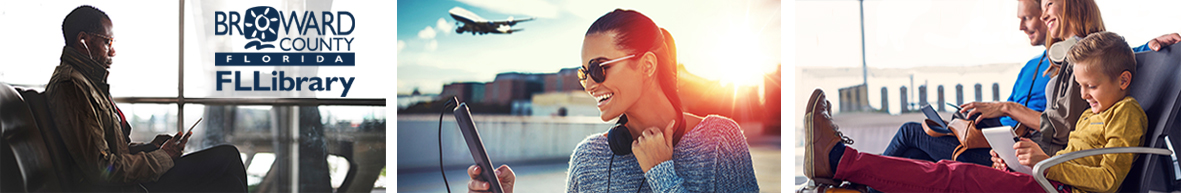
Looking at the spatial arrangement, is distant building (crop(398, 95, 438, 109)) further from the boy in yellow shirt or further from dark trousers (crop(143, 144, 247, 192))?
the boy in yellow shirt

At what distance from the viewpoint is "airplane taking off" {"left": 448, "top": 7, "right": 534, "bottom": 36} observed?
2.86m

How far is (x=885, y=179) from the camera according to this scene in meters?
2.88

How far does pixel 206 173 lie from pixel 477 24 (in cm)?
141

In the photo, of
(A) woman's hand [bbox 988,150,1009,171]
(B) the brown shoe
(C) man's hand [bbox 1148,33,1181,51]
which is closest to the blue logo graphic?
(B) the brown shoe

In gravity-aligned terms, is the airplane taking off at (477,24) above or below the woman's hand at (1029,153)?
above

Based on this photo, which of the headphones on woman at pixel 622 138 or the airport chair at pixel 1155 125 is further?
the headphones on woman at pixel 622 138

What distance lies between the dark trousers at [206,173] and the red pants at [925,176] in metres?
2.80

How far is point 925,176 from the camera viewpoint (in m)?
2.84

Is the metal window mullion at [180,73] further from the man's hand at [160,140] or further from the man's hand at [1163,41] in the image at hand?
the man's hand at [1163,41]

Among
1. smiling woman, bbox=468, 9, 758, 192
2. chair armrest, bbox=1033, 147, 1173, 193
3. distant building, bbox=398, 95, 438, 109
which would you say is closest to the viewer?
chair armrest, bbox=1033, 147, 1173, 193

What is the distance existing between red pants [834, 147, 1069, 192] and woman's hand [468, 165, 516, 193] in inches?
60.2

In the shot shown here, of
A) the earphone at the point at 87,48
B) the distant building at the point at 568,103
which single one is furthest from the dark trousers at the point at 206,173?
the distant building at the point at 568,103

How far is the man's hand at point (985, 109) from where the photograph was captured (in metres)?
2.84

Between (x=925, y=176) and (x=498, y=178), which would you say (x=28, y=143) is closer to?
(x=498, y=178)
